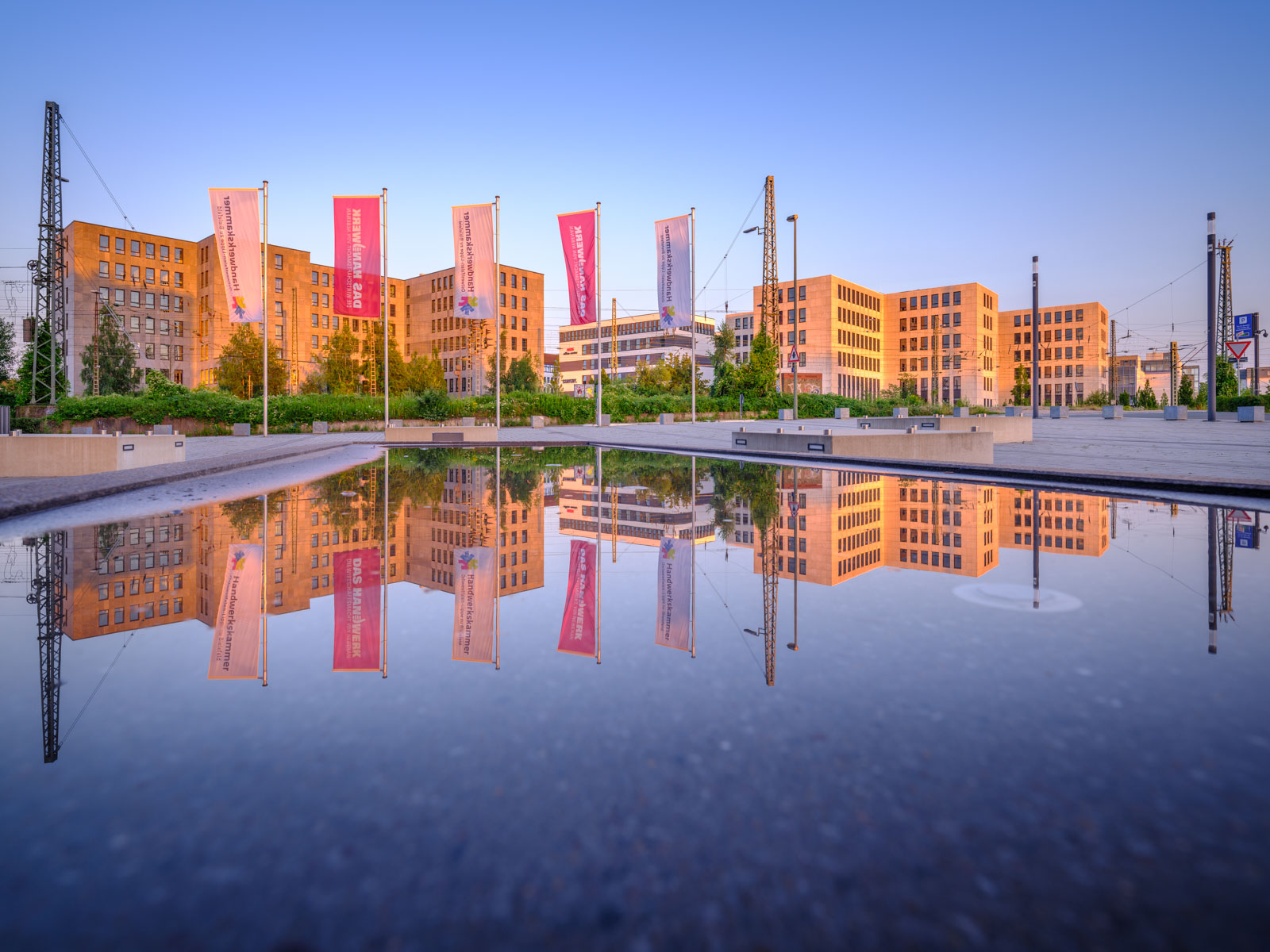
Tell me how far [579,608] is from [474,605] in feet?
2.18

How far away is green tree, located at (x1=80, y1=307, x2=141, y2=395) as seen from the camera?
58.1 metres

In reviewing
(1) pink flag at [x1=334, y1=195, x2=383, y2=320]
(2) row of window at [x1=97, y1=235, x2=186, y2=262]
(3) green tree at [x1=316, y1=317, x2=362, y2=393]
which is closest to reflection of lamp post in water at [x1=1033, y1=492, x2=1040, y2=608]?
(1) pink flag at [x1=334, y1=195, x2=383, y2=320]

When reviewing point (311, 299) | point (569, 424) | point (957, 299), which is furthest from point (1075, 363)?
point (311, 299)

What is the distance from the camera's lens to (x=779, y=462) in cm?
1877

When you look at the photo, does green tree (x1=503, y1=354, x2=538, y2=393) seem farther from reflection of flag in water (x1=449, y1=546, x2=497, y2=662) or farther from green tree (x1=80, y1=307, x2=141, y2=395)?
reflection of flag in water (x1=449, y1=546, x2=497, y2=662)

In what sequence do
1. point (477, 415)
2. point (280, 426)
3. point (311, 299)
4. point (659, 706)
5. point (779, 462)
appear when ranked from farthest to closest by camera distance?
point (311, 299)
point (477, 415)
point (280, 426)
point (779, 462)
point (659, 706)

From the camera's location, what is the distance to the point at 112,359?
60812 mm

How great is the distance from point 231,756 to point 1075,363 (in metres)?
140

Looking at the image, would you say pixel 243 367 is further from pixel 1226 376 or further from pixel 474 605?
pixel 1226 376

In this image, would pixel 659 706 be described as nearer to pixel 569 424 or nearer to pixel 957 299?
pixel 569 424

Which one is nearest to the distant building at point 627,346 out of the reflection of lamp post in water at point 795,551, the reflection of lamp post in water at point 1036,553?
the reflection of lamp post in water at point 795,551

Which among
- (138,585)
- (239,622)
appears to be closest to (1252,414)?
(239,622)

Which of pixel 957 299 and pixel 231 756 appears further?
pixel 957 299

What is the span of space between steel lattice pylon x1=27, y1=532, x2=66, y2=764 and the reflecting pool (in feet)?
0.09
